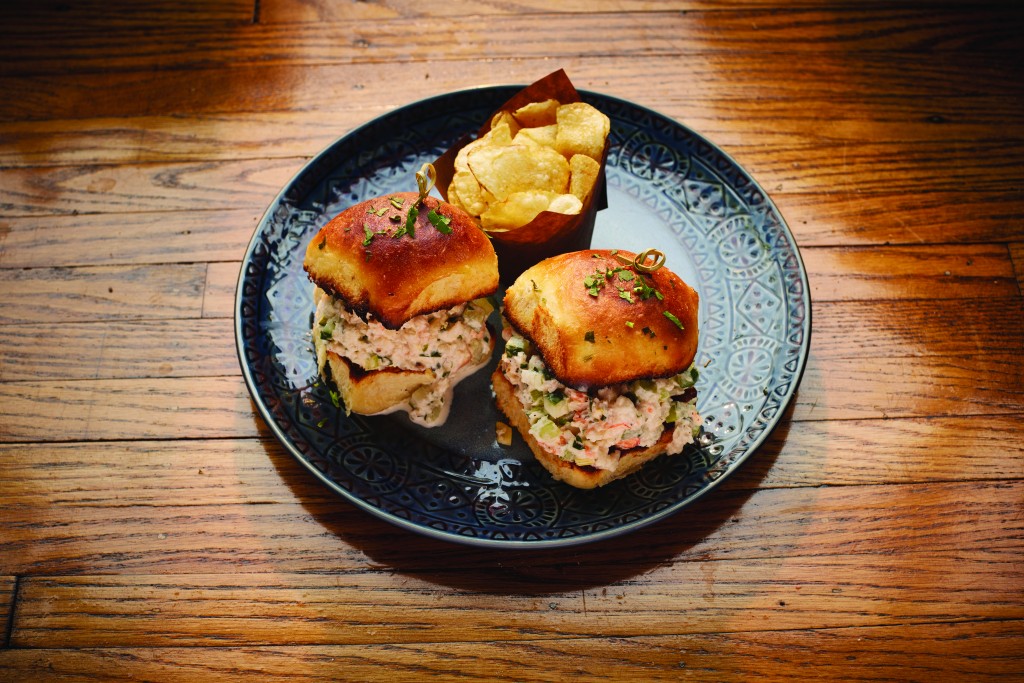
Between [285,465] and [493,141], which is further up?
[493,141]

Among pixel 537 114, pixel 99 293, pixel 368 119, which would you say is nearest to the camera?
pixel 537 114

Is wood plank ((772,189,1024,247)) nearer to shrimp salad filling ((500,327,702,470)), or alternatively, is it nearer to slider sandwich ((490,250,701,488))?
slider sandwich ((490,250,701,488))

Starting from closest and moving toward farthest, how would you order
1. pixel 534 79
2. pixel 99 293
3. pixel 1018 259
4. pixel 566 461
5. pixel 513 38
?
pixel 566 461 < pixel 99 293 < pixel 1018 259 < pixel 534 79 < pixel 513 38

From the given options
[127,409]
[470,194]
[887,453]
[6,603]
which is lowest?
[6,603]

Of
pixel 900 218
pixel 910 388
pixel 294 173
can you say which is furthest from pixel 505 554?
pixel 900 218

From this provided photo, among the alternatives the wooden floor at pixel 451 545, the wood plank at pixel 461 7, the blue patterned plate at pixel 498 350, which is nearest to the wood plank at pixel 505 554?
the wooden floor at pixel 451 545

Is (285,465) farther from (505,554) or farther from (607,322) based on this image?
(607,322)
